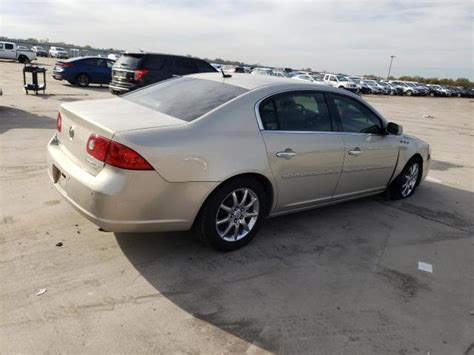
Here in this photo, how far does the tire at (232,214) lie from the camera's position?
11.9ft

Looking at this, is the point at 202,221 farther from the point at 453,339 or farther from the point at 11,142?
the point at 11,142

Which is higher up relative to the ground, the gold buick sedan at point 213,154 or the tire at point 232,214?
the gold buick sedan at point 213,154

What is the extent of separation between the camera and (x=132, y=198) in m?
3.20

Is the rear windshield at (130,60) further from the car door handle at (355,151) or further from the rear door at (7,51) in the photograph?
the rear door at (7,51)

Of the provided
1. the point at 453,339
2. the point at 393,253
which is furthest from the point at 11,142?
the point at 453,339

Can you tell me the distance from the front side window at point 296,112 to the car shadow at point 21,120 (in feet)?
19.8

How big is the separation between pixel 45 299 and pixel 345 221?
3391 millimetres

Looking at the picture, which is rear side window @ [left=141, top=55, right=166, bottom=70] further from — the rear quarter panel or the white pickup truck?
the white pickup truck

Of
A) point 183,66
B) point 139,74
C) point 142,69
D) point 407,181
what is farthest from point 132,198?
point 183,66

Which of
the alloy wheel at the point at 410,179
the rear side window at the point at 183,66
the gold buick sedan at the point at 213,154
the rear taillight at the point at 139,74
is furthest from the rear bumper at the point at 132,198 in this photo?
the rear side window at the point at 183,66

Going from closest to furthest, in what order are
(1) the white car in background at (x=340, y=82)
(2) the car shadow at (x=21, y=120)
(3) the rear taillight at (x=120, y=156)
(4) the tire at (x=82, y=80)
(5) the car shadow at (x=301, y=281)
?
(5) the car shadow at (x=301, y=281), (3) the rear taillight at (x=120, y=156), (2) the car shadow at (x=21, y=120), (4) the tire at (x=82, y=80), (1) the white car in background at (x=340, y=82)

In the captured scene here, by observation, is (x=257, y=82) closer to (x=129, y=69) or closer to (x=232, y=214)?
(x=232, y=214)

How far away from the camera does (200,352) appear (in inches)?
104

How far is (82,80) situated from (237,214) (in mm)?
18094
